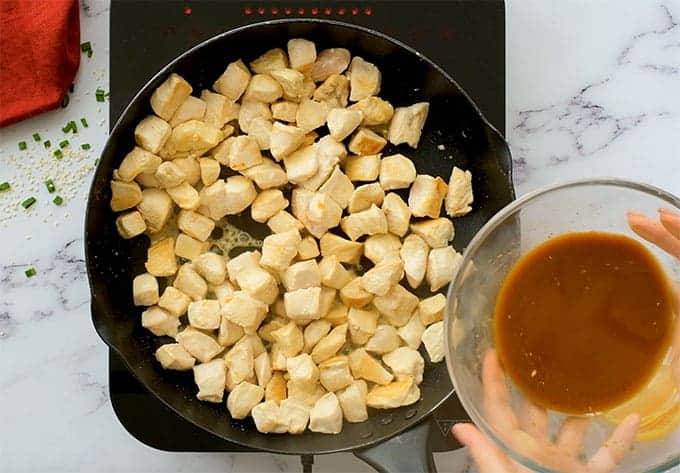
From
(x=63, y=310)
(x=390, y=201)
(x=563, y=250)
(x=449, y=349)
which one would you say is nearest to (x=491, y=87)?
(x=390, y=201)

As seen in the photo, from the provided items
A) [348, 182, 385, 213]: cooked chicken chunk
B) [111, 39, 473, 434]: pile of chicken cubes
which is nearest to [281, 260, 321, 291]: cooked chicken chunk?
[111, 39, 473, 434]: pile of chicken cubes

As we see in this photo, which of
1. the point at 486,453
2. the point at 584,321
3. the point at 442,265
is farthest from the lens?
the point at 442,265

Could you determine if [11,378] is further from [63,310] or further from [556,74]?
[556,74]

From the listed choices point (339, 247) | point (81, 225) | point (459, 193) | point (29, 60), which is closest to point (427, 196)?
point (459, 193)

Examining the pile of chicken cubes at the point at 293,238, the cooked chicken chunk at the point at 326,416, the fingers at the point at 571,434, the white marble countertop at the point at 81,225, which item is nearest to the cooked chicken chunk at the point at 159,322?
the pile of chicken cubes at the point at 293,238

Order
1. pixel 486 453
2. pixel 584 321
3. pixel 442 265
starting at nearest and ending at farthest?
pixel 584 321, pixel 486 453, pixel 442 265

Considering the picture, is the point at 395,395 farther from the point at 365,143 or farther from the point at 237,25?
the point at 237,25

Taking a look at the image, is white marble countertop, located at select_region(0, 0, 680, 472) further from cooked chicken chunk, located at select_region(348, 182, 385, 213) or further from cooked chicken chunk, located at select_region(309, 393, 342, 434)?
cooked chicken chunk, located at select_region(348, 182, 385, 213)
